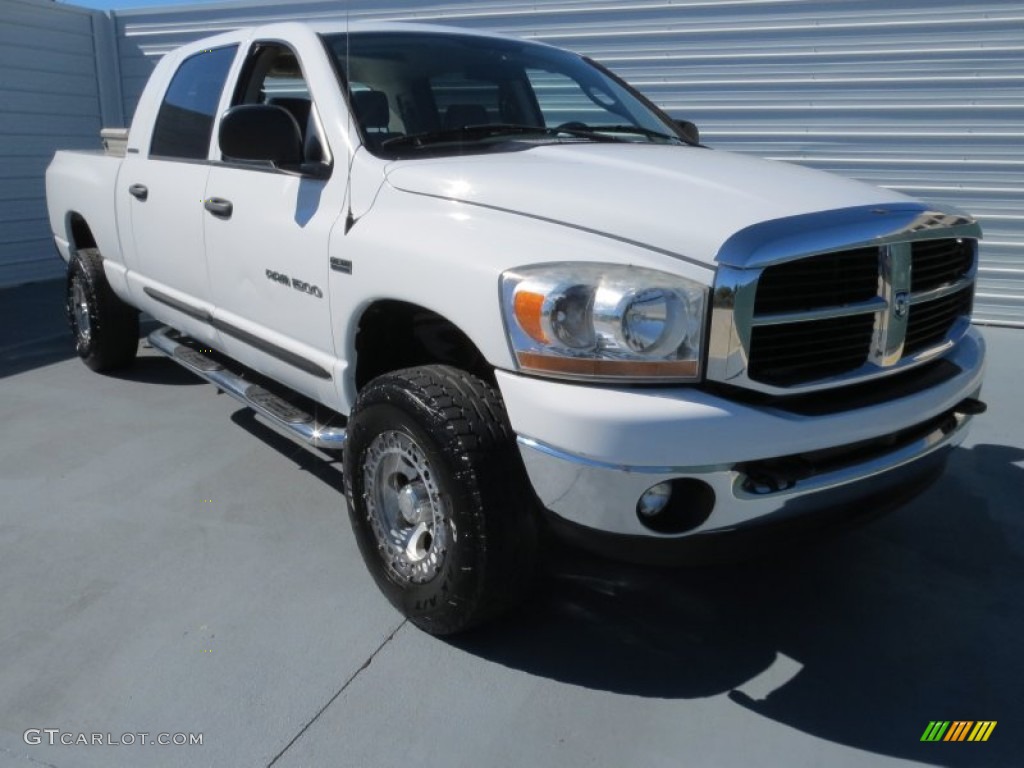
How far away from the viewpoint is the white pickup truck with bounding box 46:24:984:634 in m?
2.29

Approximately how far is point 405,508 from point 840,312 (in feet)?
4.73

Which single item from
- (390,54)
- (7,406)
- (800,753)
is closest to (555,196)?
(390,54)

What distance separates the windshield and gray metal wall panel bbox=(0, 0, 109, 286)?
7819mm

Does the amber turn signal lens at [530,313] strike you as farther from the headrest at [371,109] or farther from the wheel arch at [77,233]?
the wheel arch at [77,233]

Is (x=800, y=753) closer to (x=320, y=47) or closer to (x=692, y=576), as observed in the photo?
(x=692, y=576)

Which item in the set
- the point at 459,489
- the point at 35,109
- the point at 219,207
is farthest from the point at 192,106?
the point at 35,109

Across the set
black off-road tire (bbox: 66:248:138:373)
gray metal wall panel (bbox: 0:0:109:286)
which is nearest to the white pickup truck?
black off-road tire (bbox: 66:248:138:373)

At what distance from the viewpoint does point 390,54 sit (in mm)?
3584

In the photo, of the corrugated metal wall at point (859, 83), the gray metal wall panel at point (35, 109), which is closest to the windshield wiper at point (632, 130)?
the corrugated metal wall at point (859, 83)

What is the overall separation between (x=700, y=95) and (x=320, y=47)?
5.39 m

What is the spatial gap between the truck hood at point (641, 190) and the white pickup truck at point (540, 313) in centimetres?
1

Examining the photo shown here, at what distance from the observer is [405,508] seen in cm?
289

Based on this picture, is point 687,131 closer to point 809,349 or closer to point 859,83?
point 809,349

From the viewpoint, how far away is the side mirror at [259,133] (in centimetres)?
318
